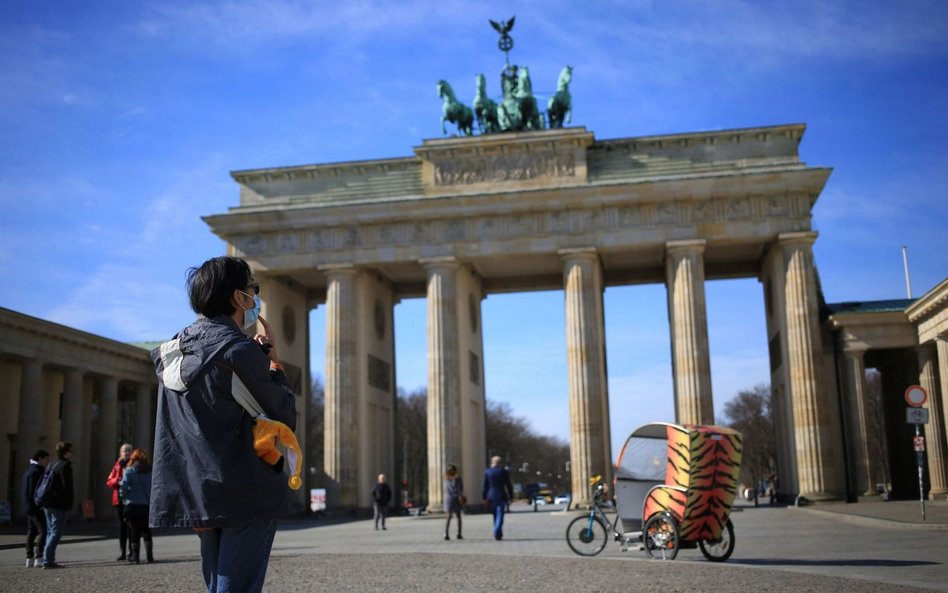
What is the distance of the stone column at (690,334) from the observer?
41.2 metres

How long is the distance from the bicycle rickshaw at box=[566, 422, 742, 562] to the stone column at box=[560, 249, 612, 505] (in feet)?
81.5

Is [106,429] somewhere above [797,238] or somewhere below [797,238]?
below

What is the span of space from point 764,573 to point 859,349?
1236 inches

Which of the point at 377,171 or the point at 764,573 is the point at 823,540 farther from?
the point at 377,171

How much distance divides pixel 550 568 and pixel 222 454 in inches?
404

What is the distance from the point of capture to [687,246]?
139 ft

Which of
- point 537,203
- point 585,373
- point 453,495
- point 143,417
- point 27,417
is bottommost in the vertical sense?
point 453,495

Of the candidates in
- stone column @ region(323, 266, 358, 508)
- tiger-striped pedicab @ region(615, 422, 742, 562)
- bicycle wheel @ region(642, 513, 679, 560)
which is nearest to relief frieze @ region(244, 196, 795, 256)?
stone column @ region(323, 266, 358, 508)

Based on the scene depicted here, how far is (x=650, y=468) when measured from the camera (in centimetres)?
1623

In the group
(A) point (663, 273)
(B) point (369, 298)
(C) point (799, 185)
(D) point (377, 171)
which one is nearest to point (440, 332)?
(B) point (369, 298)

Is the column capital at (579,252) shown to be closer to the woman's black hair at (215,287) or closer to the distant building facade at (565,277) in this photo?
the distant building facade at (565,277)

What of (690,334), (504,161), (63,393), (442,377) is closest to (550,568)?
(690,334)

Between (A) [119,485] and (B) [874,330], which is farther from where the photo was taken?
(B) [874,330]

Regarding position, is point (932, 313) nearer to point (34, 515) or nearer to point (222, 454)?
point (34, 515)
